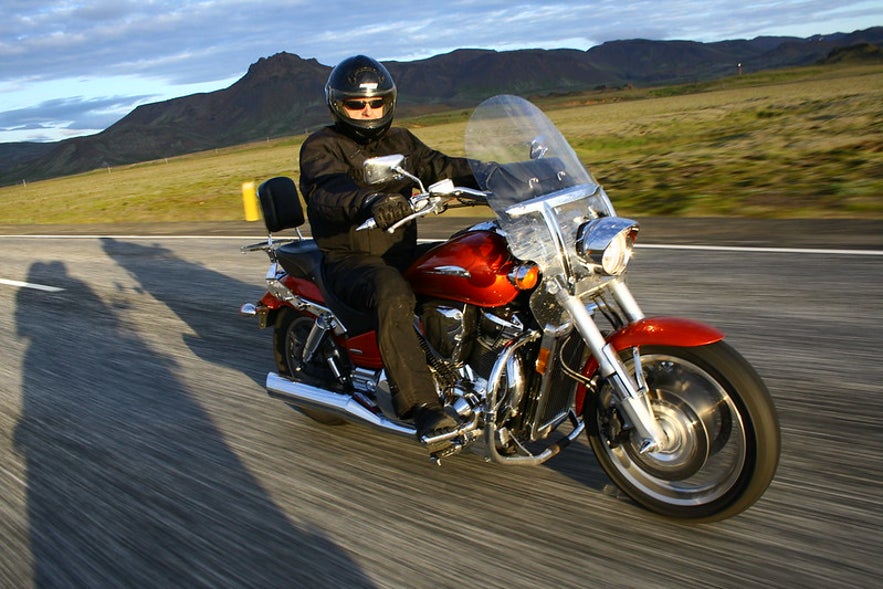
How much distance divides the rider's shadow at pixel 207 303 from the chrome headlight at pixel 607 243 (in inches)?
122

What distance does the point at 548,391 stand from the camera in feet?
11.3

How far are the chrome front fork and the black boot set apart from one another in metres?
0.75

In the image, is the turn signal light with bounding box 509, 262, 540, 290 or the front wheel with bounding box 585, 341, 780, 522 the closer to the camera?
the front wheel with bounding box 585, 341, 780, 522

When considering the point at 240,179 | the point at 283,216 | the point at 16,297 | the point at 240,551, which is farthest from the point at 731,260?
the point at 240,179

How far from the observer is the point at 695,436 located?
3.11 m

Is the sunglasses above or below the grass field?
above

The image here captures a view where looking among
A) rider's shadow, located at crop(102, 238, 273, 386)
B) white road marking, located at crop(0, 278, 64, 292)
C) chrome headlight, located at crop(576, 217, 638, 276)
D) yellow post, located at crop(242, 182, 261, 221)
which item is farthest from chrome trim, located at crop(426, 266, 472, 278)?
white road marking, located at crop(0, 278, 64, 292)

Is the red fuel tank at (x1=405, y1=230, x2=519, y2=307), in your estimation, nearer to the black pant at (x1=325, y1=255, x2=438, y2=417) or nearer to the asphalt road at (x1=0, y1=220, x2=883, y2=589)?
the black pant at (x1=325, y1=255, x2=438, y2=417)

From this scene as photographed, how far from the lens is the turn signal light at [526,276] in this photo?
3232 millimetres

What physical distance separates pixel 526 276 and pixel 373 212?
2.24 ft

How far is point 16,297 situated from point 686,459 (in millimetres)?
8684

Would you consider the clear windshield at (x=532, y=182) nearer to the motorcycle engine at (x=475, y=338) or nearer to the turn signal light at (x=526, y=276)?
the turn signal light at (x=526, y=276)

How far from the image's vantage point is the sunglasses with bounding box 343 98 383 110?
416 centimetres

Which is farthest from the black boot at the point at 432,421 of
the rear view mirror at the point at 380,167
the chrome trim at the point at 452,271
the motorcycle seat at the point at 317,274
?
the rear view mirror at the point at 380,167
